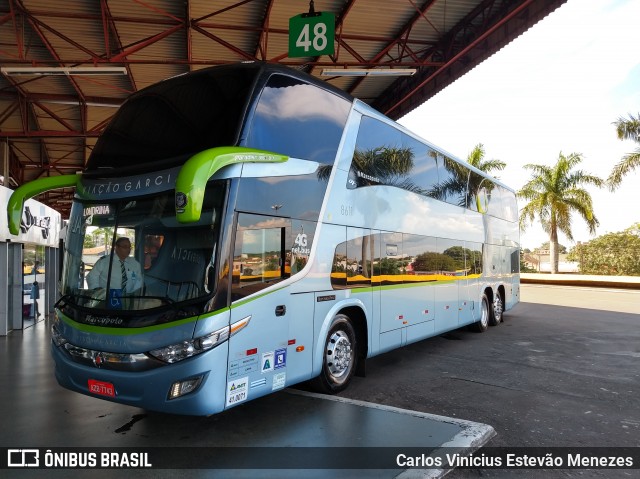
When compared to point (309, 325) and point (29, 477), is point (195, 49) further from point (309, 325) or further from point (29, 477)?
point (29, 477)

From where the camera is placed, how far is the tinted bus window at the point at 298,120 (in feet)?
15.7

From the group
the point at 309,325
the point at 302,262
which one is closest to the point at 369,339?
the point at 309,325

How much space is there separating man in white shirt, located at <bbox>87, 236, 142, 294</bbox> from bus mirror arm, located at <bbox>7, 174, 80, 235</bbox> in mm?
1218

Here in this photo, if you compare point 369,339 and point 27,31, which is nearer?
point 369,339

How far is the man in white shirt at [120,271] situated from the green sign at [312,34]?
5596 mm

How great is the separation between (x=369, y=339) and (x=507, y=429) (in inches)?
84.4

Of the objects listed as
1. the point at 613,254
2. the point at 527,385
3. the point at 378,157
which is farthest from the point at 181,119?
the point at 613,254

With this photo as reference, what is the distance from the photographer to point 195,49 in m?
12.4

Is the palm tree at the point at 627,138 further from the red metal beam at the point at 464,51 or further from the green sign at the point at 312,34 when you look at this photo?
the green sign at the point at 312,34

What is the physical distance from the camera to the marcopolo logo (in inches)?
159

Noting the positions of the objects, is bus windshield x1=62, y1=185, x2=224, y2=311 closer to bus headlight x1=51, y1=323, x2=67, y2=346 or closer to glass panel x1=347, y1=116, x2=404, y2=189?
bus headlight x1=51, y1=323, x2=67, y2=346

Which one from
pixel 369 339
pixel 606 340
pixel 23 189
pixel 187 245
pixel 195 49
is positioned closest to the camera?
pixel 187 245

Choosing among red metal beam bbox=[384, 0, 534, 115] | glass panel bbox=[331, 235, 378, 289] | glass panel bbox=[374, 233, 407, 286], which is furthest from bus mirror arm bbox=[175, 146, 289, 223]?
red metal beam bbox=[384, 0, 534, 115]

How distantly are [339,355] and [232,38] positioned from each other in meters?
9.05
